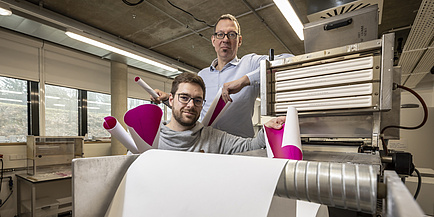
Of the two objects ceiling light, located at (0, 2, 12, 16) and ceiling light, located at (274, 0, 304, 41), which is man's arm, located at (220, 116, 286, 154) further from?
ceiling light, located at (0, 2, 12, 16)

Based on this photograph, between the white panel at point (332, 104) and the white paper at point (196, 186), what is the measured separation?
0.68 meters

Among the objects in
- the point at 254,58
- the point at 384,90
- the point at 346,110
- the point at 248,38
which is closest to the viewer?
the point at 384,90

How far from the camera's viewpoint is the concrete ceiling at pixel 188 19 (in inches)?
115

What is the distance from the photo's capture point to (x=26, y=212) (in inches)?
125

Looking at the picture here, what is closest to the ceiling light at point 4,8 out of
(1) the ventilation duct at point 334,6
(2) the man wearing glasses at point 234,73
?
(2) the man wearing glasses at point 234,73

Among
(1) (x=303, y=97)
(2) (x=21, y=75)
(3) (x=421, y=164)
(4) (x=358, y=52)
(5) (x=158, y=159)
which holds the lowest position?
(3) (x=421, y=164)

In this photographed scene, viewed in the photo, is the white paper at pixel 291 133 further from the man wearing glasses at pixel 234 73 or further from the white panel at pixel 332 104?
the man wearing glasses at pixel 234 73

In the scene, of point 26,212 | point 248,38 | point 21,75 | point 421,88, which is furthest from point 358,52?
point 421,88

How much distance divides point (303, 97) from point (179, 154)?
0.70 metres

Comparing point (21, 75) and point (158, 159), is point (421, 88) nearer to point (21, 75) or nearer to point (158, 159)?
point (158, 159)

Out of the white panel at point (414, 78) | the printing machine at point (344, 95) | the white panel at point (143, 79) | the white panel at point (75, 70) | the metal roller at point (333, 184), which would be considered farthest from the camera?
the white panel at point (414, 78)

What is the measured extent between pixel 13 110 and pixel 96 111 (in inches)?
56.6

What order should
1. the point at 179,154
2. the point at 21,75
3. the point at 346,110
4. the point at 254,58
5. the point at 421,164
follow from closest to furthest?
the point at 179,154 → the point at 346,110 → the point at 254,58 → the point at 421,164 → the point at 21,75

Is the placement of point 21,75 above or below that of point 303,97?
above
